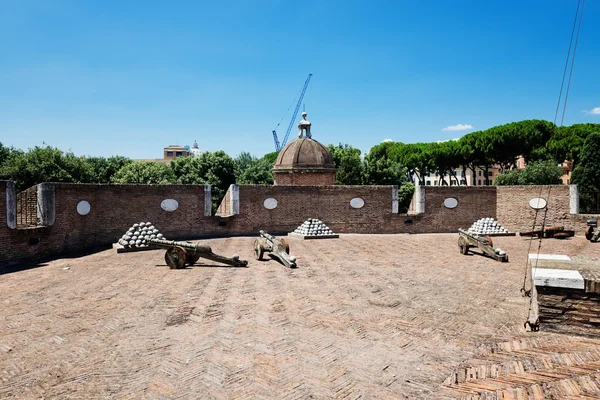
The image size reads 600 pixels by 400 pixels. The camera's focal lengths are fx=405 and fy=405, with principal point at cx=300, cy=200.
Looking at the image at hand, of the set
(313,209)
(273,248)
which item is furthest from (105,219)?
(313,209)

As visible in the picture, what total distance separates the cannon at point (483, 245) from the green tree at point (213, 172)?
28134 mm

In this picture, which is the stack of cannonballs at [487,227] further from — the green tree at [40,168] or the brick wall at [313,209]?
the green tree at [40,168]

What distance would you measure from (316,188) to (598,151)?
22.3m

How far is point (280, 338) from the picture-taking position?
226 inches

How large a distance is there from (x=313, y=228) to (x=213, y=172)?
75.5 feet

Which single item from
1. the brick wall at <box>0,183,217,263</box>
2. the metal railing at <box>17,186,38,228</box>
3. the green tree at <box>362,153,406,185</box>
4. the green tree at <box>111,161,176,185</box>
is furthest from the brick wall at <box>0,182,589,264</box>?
the green tree at <box>111,161,176,185</box>

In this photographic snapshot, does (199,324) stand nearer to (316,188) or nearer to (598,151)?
(316,188)

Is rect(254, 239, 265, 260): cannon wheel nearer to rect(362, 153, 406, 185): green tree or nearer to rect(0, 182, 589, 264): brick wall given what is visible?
rect(0, 182, 589, 264): brick wall

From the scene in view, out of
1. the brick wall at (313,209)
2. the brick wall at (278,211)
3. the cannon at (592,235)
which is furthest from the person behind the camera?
the brick wall at (313,209)

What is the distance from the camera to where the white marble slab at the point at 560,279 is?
5.34 meters

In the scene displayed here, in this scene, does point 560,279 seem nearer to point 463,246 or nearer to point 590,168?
point 463,246

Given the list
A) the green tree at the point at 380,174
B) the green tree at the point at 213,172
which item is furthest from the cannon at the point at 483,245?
the green tree at the point at 213,172

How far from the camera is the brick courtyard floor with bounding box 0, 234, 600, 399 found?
436 cm

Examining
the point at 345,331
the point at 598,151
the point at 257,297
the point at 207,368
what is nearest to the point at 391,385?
the point at 345,331
